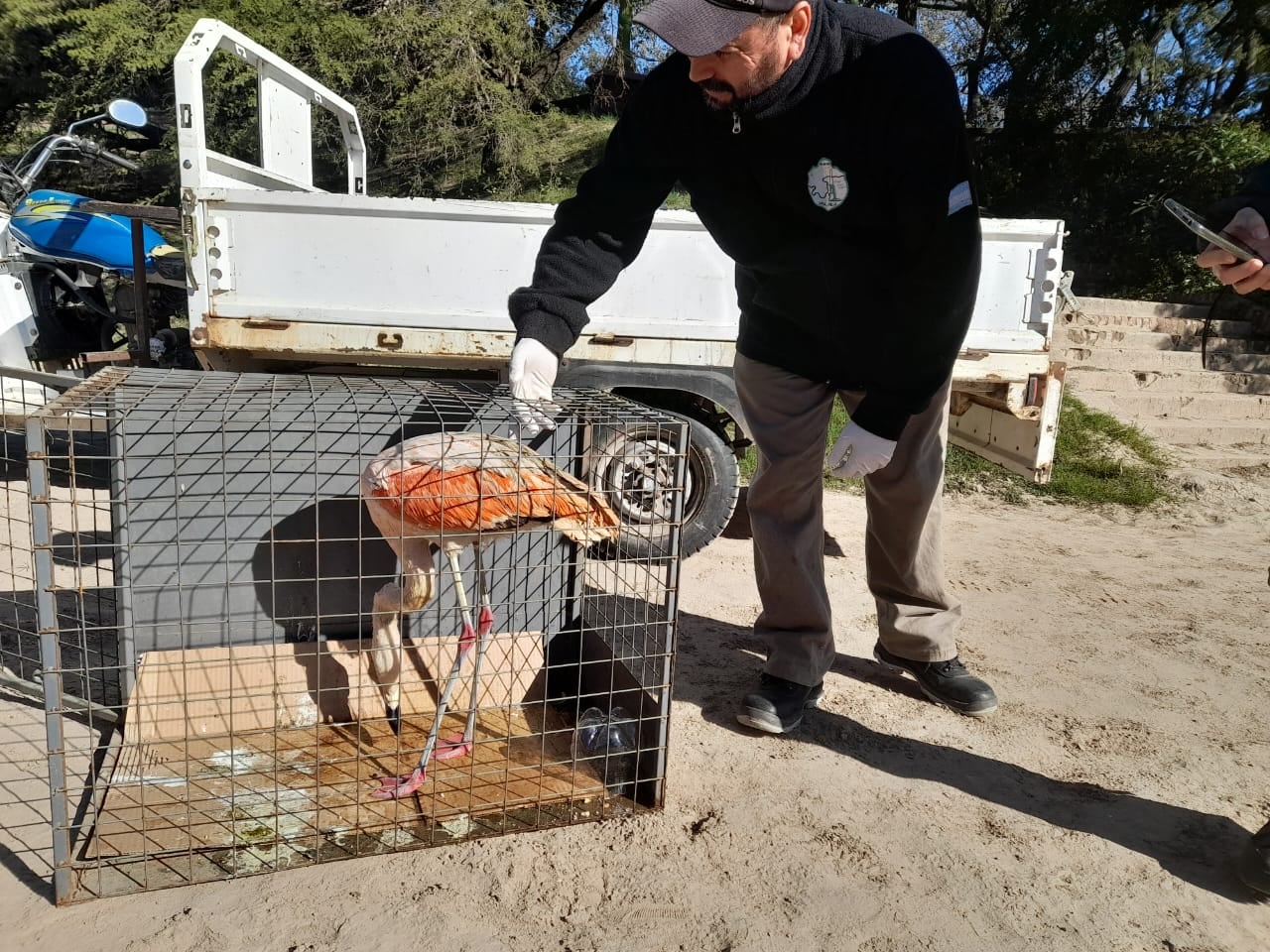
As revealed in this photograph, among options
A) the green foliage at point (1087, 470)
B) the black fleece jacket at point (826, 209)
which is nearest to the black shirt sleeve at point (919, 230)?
the black fleece jacket at point (826, 209)

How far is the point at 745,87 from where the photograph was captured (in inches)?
94.1

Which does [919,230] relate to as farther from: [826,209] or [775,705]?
[775,705]

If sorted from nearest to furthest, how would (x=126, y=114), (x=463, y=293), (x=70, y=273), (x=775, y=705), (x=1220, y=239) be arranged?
(x=1220, y=239), (x=775, y=705), (x=463, y=293), (x=126, y=114), (x=70, y=273)

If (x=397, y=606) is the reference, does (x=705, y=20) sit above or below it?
above

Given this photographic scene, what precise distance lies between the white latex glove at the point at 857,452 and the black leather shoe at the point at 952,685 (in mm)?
990

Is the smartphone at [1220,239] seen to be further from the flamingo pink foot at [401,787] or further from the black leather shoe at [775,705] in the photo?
the flamingo pink foot at [401,787]

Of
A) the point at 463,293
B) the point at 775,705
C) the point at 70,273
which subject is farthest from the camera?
the point at 70,273

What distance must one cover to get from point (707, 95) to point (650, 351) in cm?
199

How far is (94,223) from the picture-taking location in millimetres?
5977

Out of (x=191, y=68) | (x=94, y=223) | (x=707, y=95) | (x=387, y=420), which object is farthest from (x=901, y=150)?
(x=94, y=223)

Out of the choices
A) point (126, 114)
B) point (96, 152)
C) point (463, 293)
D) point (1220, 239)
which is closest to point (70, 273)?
point (96, 152)

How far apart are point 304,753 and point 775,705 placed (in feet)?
4.76

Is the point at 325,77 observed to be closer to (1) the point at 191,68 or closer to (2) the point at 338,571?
(1) the point at 191,68

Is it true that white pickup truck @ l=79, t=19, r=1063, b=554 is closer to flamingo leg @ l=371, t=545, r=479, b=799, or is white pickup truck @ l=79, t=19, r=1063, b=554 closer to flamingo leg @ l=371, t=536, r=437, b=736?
flamingo leg @ l=371, t=536, r=437, b=736
